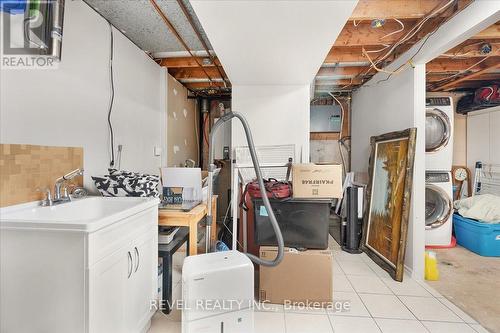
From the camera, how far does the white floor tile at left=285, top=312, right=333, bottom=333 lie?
5.67 feet

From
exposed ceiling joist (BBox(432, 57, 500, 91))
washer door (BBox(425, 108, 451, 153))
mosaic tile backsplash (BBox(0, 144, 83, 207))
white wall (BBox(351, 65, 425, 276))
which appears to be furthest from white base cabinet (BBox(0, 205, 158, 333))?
exposed ceiling joist (BBox(432, 57, 500, 91))

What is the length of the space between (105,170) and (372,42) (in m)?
2.95

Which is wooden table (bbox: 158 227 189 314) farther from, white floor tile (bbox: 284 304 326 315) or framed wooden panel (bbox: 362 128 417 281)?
framed wooden panel (bbox: 362 128 417 281)

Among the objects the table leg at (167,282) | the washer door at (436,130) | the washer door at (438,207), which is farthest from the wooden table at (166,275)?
the washer door at (436,130)

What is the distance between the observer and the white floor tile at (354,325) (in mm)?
1728

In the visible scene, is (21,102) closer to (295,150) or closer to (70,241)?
(70,241)

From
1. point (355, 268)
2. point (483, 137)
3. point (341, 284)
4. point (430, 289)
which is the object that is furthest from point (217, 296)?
point (483, 137)

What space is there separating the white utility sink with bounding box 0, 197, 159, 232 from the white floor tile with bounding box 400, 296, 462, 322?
7.44 ft

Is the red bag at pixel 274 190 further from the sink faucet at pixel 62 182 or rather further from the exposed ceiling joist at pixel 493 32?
the exposed ceiling joist at pixel 493 32

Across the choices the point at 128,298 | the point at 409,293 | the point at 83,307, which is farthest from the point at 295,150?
the point at 83,307

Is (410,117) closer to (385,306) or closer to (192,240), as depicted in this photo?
(385,306)

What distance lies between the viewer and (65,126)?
1.71 metres

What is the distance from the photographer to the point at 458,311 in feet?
6.45

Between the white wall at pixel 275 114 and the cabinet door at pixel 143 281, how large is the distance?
1.82m
